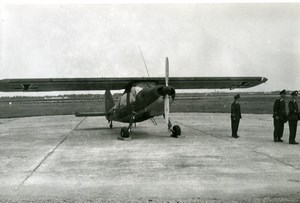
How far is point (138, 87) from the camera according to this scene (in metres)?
13.5

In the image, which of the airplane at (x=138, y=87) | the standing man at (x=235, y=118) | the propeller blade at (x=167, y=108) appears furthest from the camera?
the standing man at (x=235, y=118)

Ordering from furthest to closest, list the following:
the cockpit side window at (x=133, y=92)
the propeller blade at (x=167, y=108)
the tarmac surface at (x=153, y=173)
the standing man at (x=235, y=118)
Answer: the cockpit side window at (x=133, y=92), the standing man at (x=235, y=118), the propeller blade at (x=167, y=108), the tarmac surface at (x=153, y=173)

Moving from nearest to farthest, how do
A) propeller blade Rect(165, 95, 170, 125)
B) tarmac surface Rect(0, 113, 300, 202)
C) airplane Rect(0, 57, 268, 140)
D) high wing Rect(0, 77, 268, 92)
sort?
tarmac surface Rect(0, 113, 300, 202), propeller blade Rect(165, 95, 170, 125), airplane Rect(0, 57, 268, 140), high wing Rect(0, 77, 268, 92)

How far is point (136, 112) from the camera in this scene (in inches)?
530

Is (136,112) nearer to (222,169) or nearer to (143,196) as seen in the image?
(222,169)

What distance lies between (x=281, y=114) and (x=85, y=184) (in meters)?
8.13

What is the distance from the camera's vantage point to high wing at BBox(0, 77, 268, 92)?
14019mm

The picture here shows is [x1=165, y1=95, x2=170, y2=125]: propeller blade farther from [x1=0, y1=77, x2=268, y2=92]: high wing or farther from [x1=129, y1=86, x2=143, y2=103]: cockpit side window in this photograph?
[x1=0, y1=77, x2=268, y2=92]: high wing

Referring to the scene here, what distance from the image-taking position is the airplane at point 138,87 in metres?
12.3

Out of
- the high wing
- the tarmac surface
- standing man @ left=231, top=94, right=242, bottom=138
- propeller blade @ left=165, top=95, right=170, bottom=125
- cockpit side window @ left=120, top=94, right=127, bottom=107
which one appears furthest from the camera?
cockpit side window @ left=120, top=94, right=127, bottom=107

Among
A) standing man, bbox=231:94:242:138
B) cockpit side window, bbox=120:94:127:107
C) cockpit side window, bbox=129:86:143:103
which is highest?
cockpit side window, bbox=129:86:143:103

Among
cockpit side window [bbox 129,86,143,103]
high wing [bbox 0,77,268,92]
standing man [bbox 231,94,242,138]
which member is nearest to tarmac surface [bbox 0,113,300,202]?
standing man [bbox 231,94,242,138]

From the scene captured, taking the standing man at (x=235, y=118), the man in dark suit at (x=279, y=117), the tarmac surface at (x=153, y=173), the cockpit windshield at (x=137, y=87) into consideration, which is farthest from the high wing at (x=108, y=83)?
the man in dark suit at (x=279, y=117)

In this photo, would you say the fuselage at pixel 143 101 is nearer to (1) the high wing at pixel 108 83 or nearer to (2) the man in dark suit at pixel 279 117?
(1) the high wing at pixel 108 83
